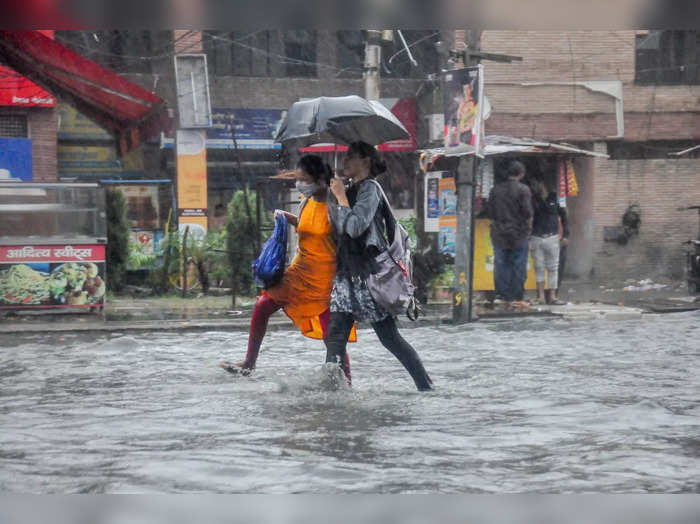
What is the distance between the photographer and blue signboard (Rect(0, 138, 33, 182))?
23.1 m

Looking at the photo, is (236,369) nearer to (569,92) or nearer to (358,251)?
(358,251)

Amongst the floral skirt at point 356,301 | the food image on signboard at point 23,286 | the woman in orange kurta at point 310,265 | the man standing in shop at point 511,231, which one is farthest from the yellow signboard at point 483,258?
the floral skirt at point 356,301

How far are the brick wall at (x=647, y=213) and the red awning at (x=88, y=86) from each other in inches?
475

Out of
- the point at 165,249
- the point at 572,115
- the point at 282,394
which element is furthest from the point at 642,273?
the point at 282,394

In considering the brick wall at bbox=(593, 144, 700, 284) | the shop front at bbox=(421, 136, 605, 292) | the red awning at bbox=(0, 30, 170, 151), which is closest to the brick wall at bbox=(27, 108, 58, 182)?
the red awning at bbox=(0, 30, 170, 151)

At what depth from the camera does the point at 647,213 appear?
2364 cm

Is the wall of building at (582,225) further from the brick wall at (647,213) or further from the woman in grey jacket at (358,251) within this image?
the woman in grey jacket at (358,251)

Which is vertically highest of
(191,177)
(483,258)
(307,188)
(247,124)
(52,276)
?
(247,124)

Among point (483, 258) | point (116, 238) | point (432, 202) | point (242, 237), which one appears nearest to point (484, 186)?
point (432, 202)

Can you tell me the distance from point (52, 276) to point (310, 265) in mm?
7526

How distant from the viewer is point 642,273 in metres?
23.7

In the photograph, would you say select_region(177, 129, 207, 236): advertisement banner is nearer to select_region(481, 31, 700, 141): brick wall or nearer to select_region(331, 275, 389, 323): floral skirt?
select_region(481, 31, 700, 141): brick wall

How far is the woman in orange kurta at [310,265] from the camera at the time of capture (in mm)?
7262

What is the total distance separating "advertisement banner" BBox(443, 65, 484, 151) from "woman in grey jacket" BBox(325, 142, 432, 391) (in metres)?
6.38
